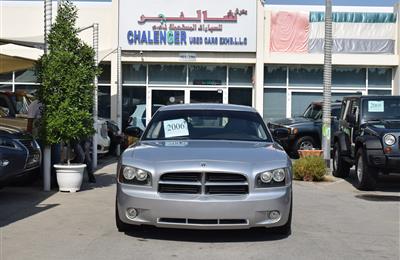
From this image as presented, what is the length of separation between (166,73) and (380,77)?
27.7 ft

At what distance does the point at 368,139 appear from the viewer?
11242 mm

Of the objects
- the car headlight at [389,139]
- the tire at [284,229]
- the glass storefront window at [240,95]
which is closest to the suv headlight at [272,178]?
the tire at [284,229]

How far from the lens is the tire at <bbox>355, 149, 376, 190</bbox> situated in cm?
1127

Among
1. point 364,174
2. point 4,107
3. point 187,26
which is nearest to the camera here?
point 364,174

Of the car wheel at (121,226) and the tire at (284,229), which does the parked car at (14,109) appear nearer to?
the car wheel at (121,226)

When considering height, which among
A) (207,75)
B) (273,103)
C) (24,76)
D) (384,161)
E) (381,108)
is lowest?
(384,161)

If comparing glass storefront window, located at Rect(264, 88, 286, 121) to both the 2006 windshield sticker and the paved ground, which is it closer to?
the paved ground

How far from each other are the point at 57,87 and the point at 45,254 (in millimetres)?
5164

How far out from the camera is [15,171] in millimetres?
9461

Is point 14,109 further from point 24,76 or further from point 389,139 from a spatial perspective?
point 24,76

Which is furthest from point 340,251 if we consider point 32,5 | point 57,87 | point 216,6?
point 32,5

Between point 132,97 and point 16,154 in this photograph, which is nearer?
point 16,154

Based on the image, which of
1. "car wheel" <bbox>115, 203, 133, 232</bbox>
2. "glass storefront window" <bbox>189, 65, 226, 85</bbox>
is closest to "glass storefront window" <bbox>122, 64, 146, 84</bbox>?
"glass storefront window" <bbox>189, 65, 226, 85</bbox>

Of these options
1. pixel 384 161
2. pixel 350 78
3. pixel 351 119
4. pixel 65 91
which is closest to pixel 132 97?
pixel 350 78
